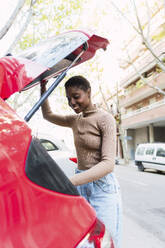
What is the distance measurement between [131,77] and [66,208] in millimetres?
30854

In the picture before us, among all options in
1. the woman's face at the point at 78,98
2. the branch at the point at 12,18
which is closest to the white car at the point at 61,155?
the woman's face at the point at 78,98

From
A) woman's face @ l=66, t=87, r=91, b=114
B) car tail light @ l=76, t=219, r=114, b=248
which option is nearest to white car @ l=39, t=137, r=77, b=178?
woman's face @ l=66, t=87, r=91, b=114

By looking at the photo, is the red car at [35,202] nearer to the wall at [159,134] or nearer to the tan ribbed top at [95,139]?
the tan ribbed top at [95,139]

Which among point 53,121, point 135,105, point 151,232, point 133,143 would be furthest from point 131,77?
point 53,121

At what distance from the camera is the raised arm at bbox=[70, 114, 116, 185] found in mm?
1278

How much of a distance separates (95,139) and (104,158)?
0.19 m

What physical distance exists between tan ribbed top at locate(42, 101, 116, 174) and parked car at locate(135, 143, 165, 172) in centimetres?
1343

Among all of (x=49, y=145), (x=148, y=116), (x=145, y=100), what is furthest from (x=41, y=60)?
(x=145, y=100)

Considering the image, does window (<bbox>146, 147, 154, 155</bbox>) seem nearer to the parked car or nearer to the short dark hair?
the parked car

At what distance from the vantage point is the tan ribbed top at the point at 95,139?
145cm

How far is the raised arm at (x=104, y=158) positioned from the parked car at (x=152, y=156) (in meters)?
13.5

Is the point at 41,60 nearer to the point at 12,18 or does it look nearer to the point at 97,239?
the point at 97,239

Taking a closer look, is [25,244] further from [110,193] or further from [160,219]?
[160,219]

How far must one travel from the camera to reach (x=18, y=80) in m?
1.03
